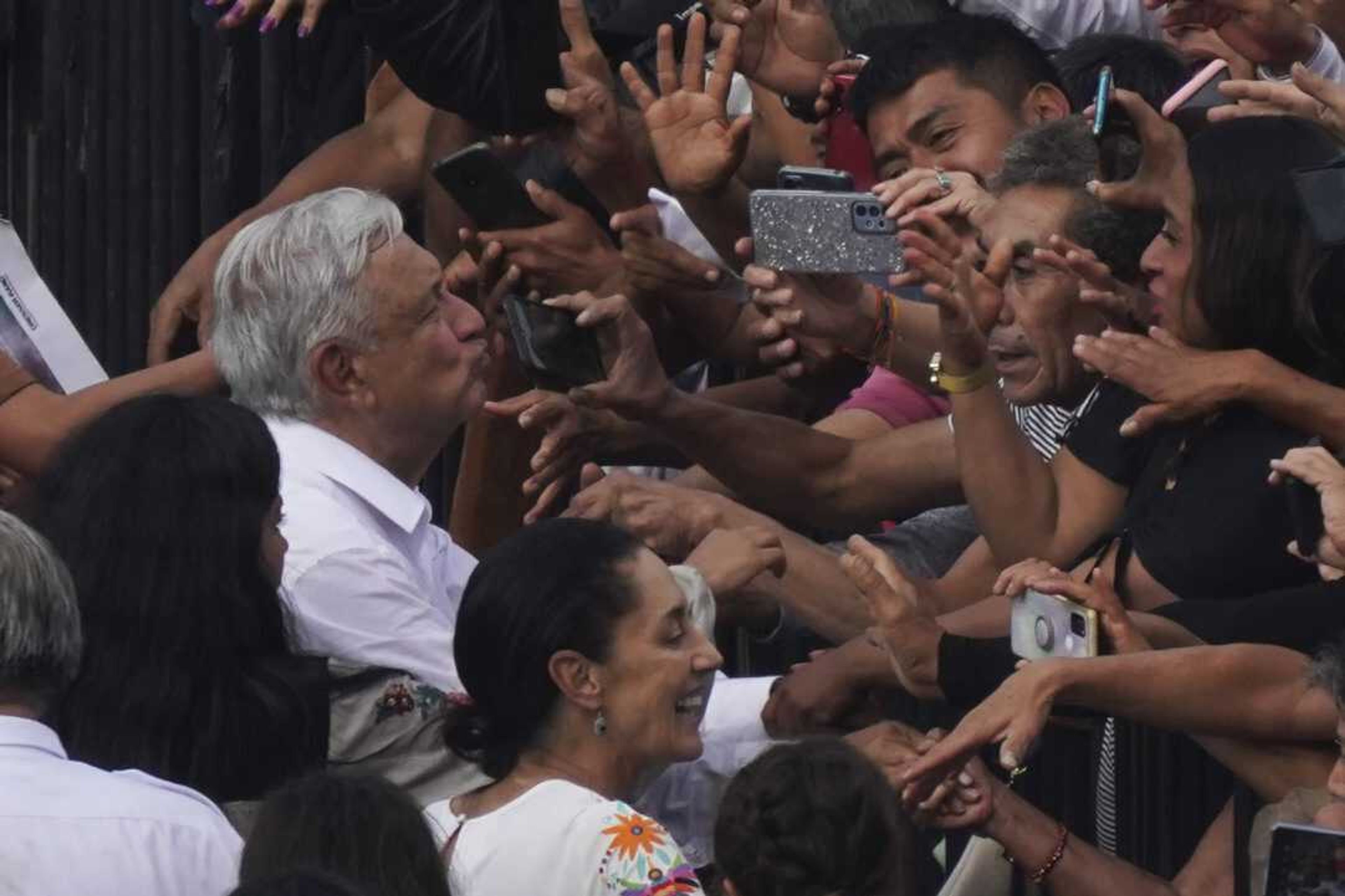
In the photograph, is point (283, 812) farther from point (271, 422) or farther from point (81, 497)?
point (271, 422)

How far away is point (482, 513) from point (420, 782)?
179 centimetres

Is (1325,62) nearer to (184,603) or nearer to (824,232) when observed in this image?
(824,232)

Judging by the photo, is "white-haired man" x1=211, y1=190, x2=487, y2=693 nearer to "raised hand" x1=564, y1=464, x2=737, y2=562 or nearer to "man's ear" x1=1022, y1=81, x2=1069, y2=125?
"raised hand" x1=564, y1=464, x2=737, y2=562

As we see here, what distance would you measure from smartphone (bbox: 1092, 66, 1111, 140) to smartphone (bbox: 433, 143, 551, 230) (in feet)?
3.94

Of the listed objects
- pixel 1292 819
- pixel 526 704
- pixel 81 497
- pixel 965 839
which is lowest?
pixel 965 839

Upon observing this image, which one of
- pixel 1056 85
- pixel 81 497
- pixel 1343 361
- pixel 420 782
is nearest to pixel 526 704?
pixel 420 782

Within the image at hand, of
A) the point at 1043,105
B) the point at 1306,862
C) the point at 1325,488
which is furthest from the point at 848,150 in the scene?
the point at 1306,862

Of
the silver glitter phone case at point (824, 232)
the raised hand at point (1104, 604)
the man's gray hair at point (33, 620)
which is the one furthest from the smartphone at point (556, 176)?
the man's gray hair at point (33, 620)

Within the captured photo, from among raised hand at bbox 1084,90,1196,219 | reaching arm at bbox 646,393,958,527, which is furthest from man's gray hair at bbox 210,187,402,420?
raised hand at bbox 1084,90,1196,219

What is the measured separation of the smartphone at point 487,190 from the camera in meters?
5.61

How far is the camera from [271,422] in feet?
16.1

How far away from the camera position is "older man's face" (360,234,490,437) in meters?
4.94

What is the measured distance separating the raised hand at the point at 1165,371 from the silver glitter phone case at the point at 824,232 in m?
0.61

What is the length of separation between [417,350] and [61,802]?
1547 mm
